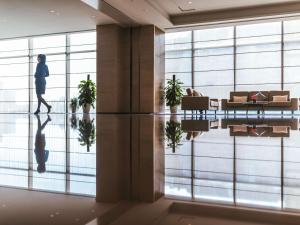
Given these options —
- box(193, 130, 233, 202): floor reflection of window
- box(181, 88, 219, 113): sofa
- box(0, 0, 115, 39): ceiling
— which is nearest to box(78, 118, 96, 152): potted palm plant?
box(193, 130, 233, 202): floor reflection of window

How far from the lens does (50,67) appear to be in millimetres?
15773

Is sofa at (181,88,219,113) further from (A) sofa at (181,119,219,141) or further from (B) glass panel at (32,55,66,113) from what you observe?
(B) glass panel at (32,55,66,113)

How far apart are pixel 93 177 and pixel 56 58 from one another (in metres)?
14.9

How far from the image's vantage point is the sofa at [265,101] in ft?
40.0

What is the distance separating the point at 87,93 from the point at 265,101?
712cm

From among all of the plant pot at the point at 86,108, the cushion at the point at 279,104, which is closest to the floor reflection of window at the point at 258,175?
the cushion at the point at 279,104

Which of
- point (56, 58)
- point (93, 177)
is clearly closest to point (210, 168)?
point (93, 177)

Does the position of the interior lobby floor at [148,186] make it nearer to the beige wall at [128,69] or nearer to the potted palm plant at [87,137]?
the potted palm plant at [87,137]

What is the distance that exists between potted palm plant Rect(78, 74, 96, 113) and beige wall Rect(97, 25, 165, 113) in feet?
3.74

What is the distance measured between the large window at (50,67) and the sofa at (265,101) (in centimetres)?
602

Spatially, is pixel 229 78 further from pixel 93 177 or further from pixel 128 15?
pixel 93 177

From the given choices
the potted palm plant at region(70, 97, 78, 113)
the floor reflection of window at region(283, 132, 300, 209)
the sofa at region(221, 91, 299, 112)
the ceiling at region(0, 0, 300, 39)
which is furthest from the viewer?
the potted palm plant at region(70, 97, 78, 113)

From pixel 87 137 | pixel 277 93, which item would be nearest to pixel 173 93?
pixel 277 93

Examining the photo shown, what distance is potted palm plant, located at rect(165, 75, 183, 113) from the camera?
13.8 metres
